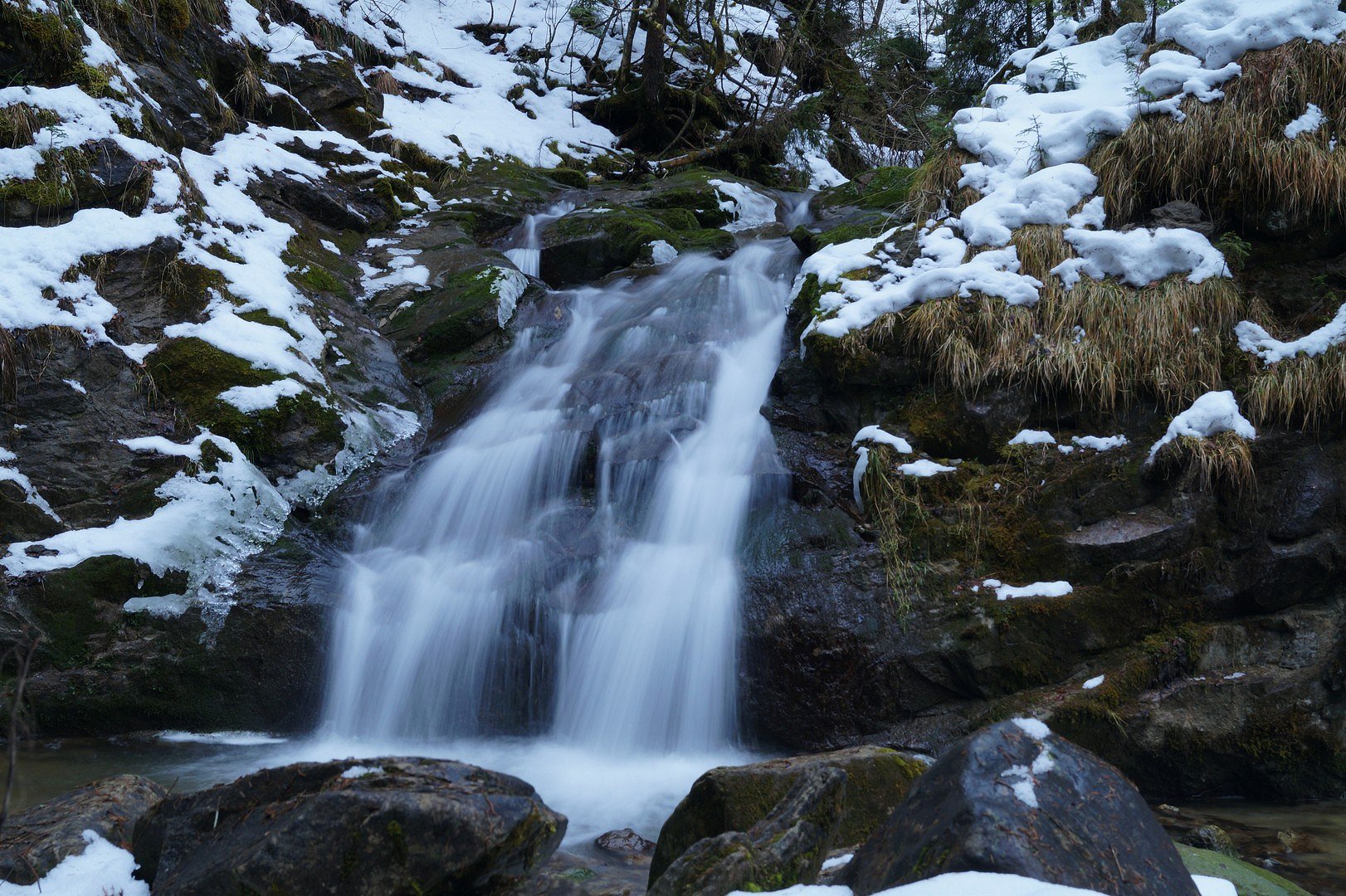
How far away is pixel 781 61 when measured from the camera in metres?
12.7

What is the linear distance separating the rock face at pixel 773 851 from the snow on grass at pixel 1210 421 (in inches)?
125

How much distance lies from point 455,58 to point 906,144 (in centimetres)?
709

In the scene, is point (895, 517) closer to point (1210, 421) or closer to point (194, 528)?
point (1210, 421)

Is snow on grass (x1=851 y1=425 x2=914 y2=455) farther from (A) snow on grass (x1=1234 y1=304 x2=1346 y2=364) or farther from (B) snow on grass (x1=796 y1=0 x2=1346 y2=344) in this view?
(A) snow on grass (x1=1234 y1=304 x2=1346 y2=364)

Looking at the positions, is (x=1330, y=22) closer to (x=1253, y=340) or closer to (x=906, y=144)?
(x=1253, y=340)

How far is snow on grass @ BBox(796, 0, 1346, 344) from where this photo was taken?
5.49 metres

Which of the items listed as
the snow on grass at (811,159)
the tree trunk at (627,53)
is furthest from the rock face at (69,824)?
the tree trunk at (627,53)

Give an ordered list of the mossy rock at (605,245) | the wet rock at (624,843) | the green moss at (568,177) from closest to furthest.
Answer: the wet rock at (624,843)
the mossy rock at (605,245)
the green moss at (568,177)

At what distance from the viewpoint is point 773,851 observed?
2338 millimetres

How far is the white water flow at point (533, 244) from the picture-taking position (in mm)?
9203

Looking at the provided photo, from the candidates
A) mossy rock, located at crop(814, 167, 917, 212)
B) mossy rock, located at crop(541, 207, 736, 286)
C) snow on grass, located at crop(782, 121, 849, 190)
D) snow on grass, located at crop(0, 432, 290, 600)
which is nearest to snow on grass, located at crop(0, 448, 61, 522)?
snow on grass, located at crop(0, 432, 290, 600)

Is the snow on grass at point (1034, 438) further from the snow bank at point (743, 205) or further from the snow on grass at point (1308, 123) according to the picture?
the snow bank at point (743, 205)

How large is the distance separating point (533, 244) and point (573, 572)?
5339 millimetres

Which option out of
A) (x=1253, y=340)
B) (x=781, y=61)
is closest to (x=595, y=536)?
(x=1253, y=340)
